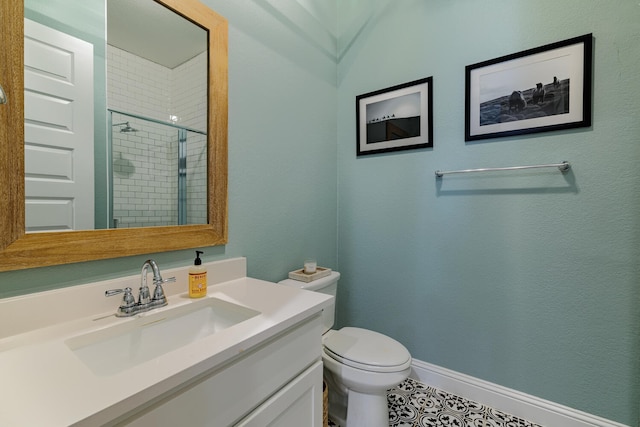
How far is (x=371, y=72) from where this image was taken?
6.08ft

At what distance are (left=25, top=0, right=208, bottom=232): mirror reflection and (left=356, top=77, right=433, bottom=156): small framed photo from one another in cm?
104

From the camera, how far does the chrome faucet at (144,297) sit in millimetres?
887

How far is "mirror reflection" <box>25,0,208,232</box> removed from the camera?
81cm

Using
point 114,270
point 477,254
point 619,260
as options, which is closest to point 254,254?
point 114,270

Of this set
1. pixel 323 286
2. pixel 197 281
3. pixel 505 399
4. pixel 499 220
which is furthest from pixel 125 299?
pixel 505 399

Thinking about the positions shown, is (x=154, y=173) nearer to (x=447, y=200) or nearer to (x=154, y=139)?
(x=154, y=139)

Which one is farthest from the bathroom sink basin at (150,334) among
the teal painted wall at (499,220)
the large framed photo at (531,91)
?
the large framed photo at (531,91)

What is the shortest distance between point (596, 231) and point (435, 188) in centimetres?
72

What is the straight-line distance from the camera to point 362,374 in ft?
3.98

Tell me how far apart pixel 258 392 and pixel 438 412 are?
1.19 metres

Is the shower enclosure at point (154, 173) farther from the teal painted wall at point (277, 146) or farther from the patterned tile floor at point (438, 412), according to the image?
the patterned tile floor at point (438, 412)

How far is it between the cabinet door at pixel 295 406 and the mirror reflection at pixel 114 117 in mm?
733

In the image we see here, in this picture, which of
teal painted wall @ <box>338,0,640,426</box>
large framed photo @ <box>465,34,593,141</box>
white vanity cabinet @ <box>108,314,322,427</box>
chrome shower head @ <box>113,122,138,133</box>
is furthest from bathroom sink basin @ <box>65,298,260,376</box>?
large framed photo @ <box>465,34,593,141</box>

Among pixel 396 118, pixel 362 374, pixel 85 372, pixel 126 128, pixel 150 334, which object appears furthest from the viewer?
Answer: pixel 396 118
